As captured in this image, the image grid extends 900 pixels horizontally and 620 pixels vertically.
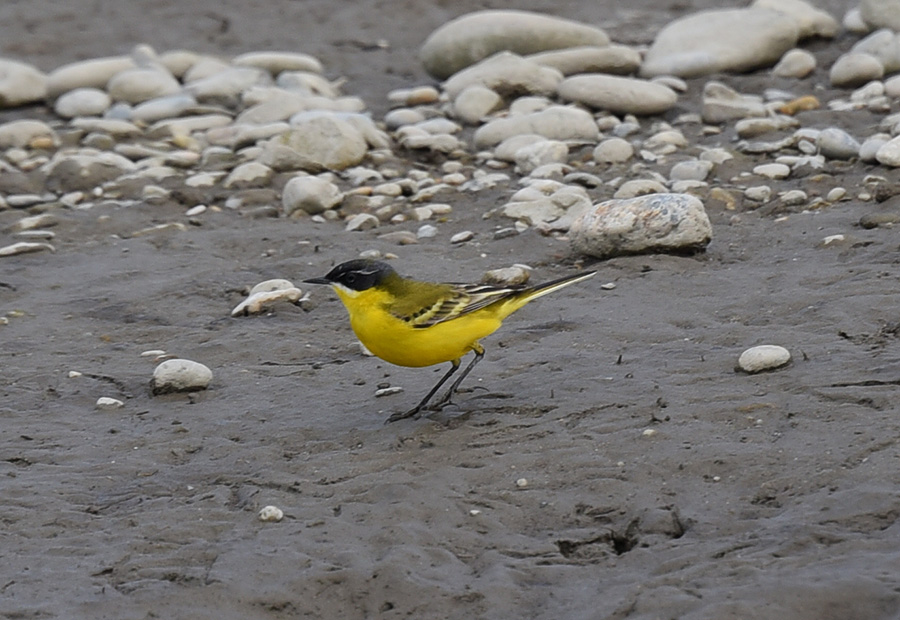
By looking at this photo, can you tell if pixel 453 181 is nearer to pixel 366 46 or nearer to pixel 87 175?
pixel 87 175

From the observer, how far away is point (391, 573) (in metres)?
4.77

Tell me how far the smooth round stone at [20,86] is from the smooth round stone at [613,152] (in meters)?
6.83

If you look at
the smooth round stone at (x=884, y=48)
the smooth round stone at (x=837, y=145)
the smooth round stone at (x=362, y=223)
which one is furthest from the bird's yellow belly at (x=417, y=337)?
the smooth round stone at (x=884, y=48)

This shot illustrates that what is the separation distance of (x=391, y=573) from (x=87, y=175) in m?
7.43

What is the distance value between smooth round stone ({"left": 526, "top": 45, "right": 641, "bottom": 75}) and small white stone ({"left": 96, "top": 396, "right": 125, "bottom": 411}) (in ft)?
23.3

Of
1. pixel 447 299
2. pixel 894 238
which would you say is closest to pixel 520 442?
pixel 447 299

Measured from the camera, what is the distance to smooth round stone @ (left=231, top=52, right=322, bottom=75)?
1452 centimetres

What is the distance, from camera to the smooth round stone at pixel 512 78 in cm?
1216

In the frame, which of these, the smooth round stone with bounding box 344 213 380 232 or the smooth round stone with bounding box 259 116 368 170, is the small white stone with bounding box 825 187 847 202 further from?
the smooth round stone with bounding box 259 116 368 170

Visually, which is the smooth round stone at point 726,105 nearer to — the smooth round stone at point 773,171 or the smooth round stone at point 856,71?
the smooth round stone at point 856,71

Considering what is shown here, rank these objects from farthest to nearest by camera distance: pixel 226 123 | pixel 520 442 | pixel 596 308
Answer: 1. pixel 226 123
2. pixel 596 308
3. pixel 520 442

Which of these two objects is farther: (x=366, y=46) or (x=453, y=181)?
(x=366, y=46)

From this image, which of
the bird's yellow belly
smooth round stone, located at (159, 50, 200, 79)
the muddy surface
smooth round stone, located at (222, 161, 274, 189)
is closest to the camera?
the muddy surface

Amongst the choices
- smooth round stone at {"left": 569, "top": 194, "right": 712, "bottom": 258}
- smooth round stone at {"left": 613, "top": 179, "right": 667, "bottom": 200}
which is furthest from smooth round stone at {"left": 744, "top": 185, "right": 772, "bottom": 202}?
smooth round stone at {"left": 569, "top": 194, "right": 712, "bottom": 258}
